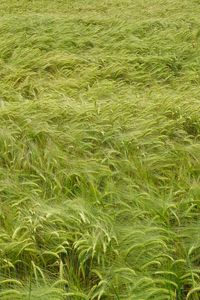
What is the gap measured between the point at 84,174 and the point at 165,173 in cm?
78

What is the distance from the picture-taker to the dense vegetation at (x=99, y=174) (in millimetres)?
2621

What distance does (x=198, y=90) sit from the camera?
219 inches

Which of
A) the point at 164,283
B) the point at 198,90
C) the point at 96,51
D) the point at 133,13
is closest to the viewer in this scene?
the point at 164,283

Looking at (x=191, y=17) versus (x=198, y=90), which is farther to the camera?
(x=191, y=17)

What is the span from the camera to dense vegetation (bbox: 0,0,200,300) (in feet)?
8.60

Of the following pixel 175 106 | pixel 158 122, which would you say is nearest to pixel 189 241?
pixel 158 122

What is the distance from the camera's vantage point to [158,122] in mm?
4438

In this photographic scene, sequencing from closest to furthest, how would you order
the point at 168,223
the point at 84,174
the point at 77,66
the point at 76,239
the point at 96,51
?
the point at 76,239, the point at 168,223, the point at 84,174, the point at 77,66, the point at 96,51

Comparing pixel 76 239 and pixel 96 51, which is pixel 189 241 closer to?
pixel 76 239

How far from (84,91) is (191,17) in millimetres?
5743

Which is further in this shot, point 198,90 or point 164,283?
point 198,90

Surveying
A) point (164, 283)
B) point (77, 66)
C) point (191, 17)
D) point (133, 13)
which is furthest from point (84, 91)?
point (133, 13)

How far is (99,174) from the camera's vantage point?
141 inches

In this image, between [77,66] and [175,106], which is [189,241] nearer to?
[175,106]
